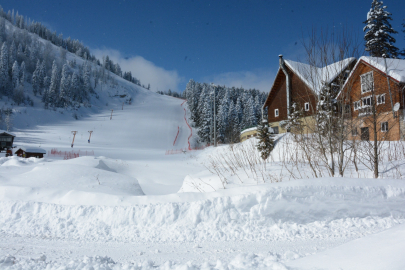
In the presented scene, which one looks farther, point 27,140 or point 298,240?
point 27,140

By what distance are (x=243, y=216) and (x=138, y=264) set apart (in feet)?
7.06

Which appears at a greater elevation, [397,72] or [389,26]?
[389,26]

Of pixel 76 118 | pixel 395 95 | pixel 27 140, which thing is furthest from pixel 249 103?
pixel 76 118

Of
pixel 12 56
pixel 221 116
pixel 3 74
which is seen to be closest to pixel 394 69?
pixel 221 116

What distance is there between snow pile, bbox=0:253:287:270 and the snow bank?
93 cm

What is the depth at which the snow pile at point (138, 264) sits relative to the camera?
261 cm

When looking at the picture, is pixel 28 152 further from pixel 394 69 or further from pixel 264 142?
pixel 394 69

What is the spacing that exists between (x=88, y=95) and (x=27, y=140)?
172ft

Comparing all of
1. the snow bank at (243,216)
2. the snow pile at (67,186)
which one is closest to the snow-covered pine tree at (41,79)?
the snow pile at (67,186)

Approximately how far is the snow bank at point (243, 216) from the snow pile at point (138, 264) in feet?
3.04

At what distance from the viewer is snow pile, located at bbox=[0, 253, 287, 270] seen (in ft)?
8.57

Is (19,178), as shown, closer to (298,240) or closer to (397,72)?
(298,240)

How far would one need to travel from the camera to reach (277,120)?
26750 millimetres

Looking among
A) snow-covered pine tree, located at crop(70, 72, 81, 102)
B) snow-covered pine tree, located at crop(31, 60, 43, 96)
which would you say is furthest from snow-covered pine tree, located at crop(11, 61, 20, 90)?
snow-covered pine tree, located at crop(70, 72, 81, 102)
